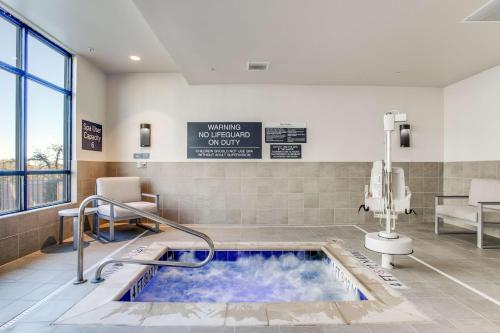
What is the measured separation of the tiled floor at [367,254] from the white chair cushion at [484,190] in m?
0.71

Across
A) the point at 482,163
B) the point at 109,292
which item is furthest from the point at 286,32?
the point at 482,163

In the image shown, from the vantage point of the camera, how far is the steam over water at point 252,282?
9.65ft

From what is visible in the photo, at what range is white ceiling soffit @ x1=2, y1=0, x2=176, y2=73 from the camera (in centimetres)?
327

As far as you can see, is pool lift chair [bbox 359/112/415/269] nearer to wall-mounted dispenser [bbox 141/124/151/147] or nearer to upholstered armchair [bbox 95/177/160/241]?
upholstered armchair [bbox 95/177/160/241]

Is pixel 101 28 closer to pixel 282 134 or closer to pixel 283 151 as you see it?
pixel 282 134

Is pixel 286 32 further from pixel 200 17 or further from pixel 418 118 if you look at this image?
pixel 418 118

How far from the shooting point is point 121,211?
4324 millimetres

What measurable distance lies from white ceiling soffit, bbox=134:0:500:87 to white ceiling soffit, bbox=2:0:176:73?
51 cm

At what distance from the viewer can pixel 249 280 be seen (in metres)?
3.34

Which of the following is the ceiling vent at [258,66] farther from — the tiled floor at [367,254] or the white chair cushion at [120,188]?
the white chair cushion at [120,188]

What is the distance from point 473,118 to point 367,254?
3726mm

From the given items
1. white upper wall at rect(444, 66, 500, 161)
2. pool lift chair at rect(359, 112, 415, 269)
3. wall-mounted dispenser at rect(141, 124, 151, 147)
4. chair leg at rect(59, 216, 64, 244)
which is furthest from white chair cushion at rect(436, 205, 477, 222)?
chair leg at rect(59, 216, 64, 244)

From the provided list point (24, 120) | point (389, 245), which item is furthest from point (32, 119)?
point (389, 245)

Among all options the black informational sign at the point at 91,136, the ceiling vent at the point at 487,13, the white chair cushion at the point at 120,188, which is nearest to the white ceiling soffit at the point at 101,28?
the black informational sign at the point at 91,136
